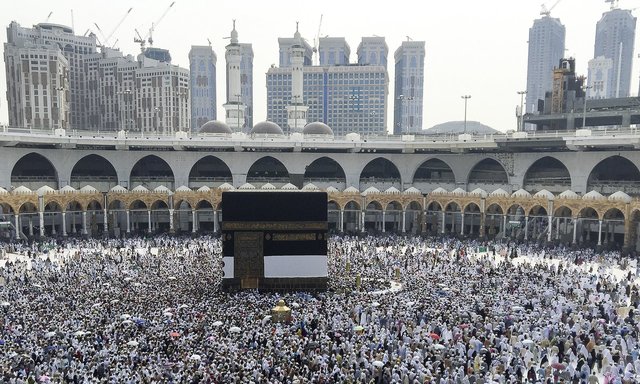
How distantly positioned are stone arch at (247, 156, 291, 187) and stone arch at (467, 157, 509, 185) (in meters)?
16.7

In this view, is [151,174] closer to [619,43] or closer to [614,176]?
[614,176]

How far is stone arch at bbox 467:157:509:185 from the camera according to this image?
141 ft

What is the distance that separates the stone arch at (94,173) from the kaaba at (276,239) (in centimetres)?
2483

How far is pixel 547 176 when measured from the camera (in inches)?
1601

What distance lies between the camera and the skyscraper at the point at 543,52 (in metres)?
185

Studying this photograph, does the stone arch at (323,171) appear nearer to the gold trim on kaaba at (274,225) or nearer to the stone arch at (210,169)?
the stone arch at (210,169)

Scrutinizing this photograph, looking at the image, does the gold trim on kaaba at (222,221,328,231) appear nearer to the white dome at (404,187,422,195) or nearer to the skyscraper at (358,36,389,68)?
the white dome at (404,187,422,195)

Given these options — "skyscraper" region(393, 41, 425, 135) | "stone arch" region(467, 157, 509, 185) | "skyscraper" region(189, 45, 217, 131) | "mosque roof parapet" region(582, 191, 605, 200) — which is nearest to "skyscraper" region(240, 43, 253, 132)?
"skyscraper" region(189, 45, 217, 131)

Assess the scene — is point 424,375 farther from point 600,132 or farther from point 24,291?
point 600,132

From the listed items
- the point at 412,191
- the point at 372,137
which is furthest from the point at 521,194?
the point at 372,137

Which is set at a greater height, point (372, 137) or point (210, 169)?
point (372, 137)

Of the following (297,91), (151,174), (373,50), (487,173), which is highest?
(373,50)

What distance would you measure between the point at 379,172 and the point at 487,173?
964 centimetres

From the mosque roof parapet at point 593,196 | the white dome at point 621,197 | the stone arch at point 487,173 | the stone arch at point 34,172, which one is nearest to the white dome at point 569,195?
the mosque roof parapet at point 593,196
